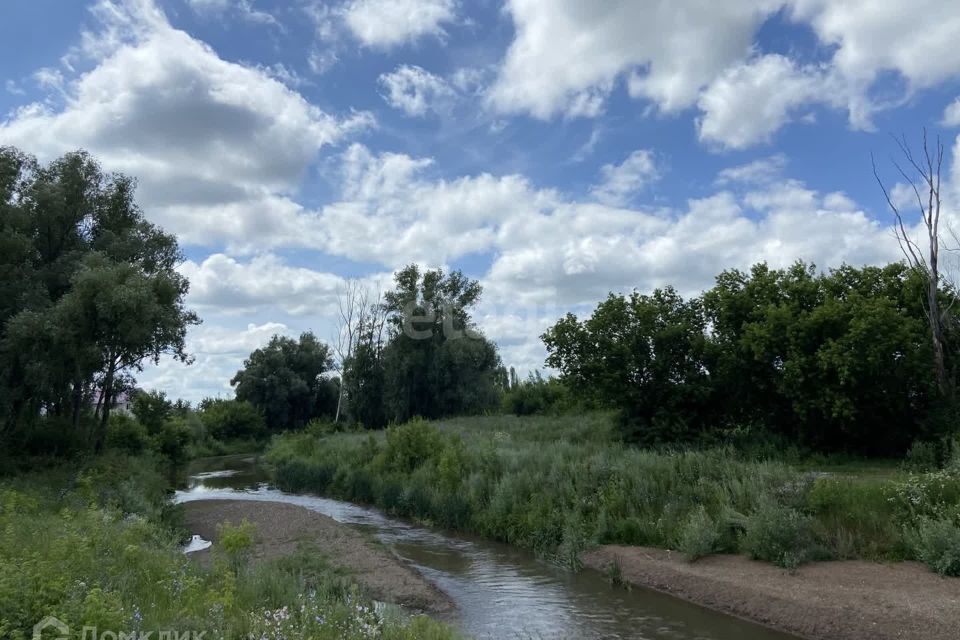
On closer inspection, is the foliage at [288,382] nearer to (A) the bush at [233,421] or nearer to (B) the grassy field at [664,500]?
(A) the bush at [233,421]

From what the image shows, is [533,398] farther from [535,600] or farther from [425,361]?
[535,600]

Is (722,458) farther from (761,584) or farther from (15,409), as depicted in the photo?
(15,409)

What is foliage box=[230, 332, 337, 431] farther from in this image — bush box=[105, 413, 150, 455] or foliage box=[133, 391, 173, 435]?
bush box=[105, 413, 150, 455]

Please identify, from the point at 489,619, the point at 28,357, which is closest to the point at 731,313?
the point at 489,619

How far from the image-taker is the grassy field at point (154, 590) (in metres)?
6.63

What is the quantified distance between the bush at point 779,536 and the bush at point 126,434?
1374 inches

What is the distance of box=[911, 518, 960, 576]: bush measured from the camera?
12.6m

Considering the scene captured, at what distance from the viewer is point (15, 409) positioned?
2714cm

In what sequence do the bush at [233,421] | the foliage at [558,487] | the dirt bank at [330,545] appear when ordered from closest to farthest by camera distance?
the dirt bank at [330,545]
the foliage at [558,487]
the bush at [233,421]

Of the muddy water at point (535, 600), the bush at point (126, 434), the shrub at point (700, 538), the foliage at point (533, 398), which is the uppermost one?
the foliage at point (533, 398)

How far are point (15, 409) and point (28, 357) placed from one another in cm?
422

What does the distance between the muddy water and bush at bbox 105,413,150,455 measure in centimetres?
2354

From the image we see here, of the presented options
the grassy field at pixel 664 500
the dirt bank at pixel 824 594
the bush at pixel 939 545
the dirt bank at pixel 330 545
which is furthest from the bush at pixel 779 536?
the dirt bank at pixel 330 545

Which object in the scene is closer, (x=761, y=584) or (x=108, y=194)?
(x=761, y=584)
